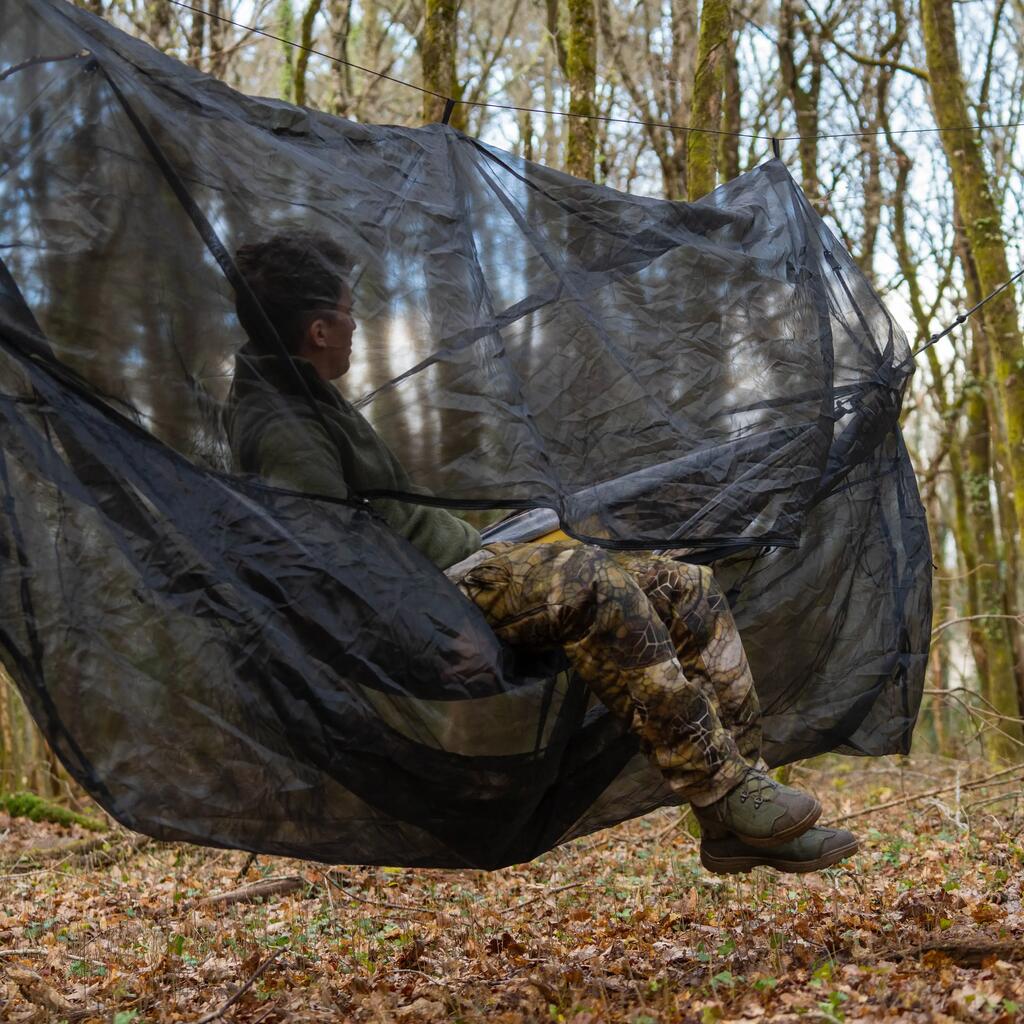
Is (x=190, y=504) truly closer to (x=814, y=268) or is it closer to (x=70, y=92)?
(x=70, y=92)

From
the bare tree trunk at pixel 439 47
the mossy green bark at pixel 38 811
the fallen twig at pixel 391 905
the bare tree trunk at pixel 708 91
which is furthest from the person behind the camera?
the mossy green bark at pixel 38 811

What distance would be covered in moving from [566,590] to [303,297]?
0.90 meters

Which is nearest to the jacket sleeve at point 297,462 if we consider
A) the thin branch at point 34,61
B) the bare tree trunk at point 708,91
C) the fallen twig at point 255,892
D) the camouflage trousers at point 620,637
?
the camouflage trousers at point 620,637

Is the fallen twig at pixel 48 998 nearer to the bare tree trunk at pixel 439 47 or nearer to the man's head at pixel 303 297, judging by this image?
the man's head at pixel 303 297

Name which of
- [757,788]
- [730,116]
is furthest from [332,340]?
[730,116]

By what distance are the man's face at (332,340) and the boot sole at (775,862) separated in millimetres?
1371

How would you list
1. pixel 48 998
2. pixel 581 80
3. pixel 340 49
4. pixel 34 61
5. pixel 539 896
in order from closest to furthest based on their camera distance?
pixel 34 61, pixel 48 998, pixel 539 896, pixel 581 80, pixel 340 49

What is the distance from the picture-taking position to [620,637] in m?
2.46

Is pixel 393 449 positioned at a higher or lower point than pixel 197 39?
lower

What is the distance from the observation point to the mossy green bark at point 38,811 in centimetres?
655

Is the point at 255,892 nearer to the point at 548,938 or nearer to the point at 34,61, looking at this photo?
the point at 548,938

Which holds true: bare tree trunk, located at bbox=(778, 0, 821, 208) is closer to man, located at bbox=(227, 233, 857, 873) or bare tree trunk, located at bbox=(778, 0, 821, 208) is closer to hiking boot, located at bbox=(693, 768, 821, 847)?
man, located at bbox=(227, 233, 857, 873)

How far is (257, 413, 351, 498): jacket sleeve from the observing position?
8.16 feet

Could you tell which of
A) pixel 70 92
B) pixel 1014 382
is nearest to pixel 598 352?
pixel 70 92
